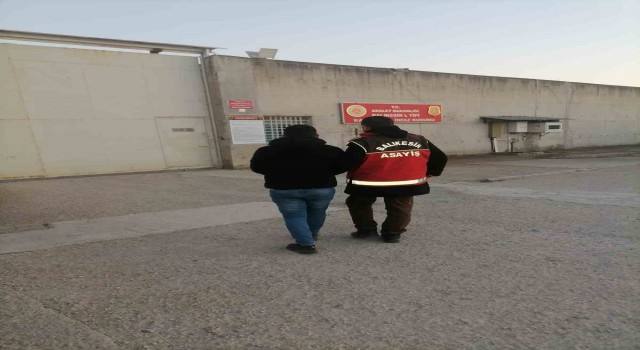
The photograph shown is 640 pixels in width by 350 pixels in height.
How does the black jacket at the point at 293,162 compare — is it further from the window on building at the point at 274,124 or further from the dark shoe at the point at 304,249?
the window on building at the point at 274,124

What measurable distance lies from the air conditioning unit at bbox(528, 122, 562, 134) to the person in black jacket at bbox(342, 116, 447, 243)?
20.4 meters

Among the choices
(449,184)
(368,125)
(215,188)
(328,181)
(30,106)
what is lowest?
(449,184)

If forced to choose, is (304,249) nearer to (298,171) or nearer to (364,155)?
(298,171)

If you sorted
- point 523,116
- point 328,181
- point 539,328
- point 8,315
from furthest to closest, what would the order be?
point 523,116 < point 328,181 < point 8,315 < point 539,328

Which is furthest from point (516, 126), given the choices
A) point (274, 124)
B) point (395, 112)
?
point (274, 124)

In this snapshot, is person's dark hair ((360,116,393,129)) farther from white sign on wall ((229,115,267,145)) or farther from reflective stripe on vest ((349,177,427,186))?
white sign on wall ((229,115,267,145))

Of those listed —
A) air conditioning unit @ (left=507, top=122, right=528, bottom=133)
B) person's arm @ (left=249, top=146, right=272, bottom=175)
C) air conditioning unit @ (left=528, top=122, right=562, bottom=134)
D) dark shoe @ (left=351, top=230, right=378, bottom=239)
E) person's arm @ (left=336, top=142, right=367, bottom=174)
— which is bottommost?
air conditioning unit @ (left=528, top=122, right=562, bottom=134)

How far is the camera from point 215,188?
29.1 ft

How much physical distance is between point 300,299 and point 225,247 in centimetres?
160

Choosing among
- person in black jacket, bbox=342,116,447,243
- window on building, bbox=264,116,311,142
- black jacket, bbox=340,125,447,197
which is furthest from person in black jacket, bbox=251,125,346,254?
window on building, bbox=264,116,311,142

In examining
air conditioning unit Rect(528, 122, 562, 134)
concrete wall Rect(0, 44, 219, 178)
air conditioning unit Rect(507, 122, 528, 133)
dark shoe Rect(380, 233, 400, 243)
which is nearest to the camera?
dark shoe Rect(380, 233, 400, 243)

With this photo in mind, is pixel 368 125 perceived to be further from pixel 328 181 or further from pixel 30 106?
pixel 30 106

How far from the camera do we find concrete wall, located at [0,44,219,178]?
35.3 ft

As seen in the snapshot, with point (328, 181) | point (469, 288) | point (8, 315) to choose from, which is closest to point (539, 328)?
point (469, 288)
